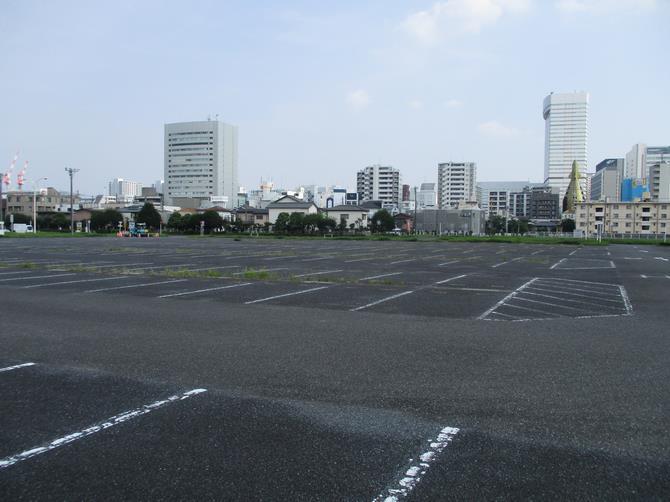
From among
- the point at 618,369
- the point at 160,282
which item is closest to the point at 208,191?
the point at 160,282

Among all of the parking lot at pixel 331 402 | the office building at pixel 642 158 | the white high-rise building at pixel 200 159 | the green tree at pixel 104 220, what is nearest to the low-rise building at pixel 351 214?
the green tree at pixel 104 220

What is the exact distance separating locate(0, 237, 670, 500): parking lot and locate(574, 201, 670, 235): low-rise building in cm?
9081

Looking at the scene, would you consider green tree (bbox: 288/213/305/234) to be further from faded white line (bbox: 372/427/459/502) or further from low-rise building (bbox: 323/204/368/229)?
faded white line (bbox: 372/427/459/502)

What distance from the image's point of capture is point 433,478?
3080 mm

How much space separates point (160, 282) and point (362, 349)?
904 cm

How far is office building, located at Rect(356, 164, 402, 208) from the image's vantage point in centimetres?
16325

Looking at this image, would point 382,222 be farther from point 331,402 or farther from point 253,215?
point 331,402

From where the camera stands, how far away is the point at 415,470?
10.4 feet

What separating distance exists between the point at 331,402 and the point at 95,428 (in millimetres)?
1825

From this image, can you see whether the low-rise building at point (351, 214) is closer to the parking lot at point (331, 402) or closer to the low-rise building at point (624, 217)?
the low-rise building at point (624, 217)

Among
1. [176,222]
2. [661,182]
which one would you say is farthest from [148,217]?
[661,182]

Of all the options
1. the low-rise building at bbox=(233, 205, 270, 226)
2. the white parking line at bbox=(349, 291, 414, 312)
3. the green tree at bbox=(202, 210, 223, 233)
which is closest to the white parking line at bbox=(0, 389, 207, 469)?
the white parking line at bbox=(349, 291, 414, 312)

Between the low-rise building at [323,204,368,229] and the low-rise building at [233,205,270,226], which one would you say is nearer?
the low-rise building at [323,204,368,229]

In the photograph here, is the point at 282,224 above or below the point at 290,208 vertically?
below
